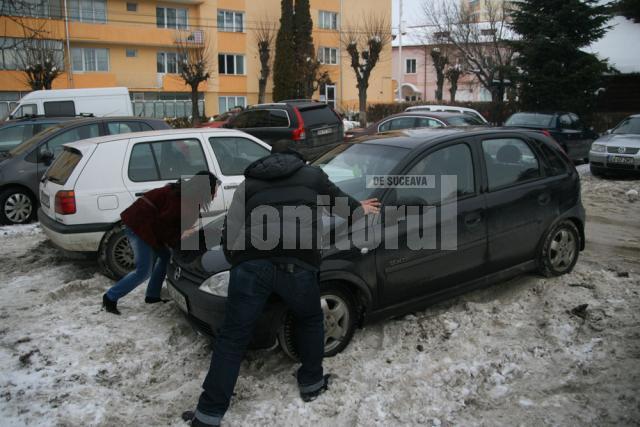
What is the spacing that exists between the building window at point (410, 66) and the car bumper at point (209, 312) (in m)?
54.9

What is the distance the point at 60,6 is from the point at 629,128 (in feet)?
105

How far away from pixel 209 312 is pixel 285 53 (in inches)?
1483

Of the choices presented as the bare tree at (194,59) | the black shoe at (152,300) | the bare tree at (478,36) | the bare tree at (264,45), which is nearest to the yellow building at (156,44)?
→ the bare tree at (194,59)

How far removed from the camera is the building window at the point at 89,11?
35.2 metres

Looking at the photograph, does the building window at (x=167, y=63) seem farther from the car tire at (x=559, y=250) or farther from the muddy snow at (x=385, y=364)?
the car tire at (x=559, y=250)

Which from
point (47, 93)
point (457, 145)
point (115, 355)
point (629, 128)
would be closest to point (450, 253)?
point (457, 145)

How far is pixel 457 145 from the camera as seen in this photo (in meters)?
5.22

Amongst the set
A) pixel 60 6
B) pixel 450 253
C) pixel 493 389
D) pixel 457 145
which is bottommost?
pixel 493 389

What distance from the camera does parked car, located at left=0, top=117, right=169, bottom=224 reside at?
9086mm

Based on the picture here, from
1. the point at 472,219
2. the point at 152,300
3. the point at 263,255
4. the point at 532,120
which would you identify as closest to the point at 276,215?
the point at 263,255

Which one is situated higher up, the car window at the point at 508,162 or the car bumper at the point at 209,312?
the car window at the point at 508,162

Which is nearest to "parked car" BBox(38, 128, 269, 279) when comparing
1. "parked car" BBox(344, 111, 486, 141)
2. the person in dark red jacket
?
the person in dark red jacket

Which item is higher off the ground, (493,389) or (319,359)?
(319,359)

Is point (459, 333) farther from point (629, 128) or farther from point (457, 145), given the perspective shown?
point (629, 128)
